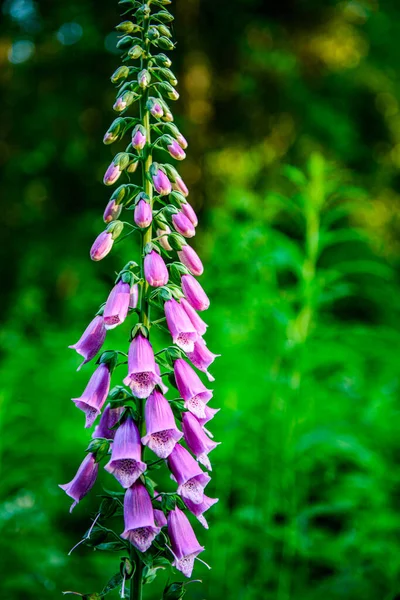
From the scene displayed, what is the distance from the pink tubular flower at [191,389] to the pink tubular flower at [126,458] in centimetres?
18

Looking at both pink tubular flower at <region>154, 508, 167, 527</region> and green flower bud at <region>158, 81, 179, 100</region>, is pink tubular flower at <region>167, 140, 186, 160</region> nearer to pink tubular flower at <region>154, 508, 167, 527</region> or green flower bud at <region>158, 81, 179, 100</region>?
green flower bud at <region>158, 81, 179, 100</region>

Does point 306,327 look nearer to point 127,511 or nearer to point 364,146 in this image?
point 127,511

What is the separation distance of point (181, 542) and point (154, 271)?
0.71m

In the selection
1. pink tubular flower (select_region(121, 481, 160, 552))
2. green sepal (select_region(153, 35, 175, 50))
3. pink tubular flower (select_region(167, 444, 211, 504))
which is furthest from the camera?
green sepal (select_region(153, 35, 175, 50))

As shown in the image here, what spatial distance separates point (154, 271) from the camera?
1.74 metres

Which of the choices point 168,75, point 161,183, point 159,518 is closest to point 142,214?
point 161,183

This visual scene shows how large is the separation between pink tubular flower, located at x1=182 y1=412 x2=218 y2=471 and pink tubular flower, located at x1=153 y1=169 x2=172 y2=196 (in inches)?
24.3

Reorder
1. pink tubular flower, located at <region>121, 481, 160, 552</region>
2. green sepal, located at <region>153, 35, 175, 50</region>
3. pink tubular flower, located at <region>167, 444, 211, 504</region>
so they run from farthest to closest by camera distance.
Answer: green sepal, located at <region>153, 35, 175, 50</region>, pink tubular flower, located at <region>167, 444, 211, 504</region>, pink tubular flower, located at <region>121, 481, 160, 552</region>

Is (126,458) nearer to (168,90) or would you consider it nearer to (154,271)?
(154,271)

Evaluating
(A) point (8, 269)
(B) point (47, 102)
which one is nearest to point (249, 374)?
(A) point (8, 269)

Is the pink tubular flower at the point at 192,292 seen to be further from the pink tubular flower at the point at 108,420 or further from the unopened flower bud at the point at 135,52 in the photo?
the unopened flower bud at the point at 135,52

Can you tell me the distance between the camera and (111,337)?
578 centimetres

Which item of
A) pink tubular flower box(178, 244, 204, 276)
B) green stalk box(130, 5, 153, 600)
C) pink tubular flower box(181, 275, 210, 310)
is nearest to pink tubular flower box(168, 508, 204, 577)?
green stalk box(130, 5, 153, 600)

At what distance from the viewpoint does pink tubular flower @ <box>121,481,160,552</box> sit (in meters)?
1.62
